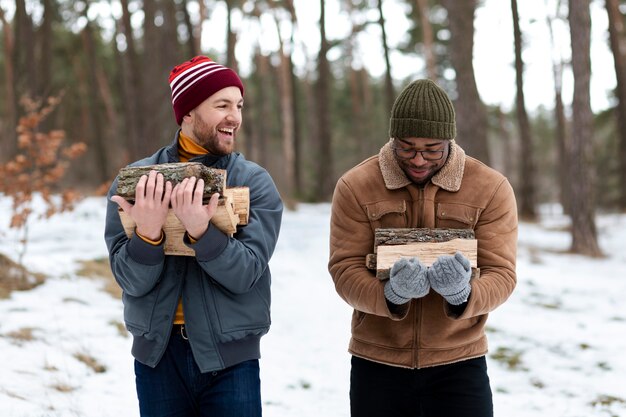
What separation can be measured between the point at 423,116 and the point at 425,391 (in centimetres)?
108

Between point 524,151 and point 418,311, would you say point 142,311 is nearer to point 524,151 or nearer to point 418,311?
point 418,311

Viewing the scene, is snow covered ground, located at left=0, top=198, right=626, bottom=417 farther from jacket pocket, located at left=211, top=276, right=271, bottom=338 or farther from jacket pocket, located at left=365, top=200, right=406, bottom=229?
jacket pocket, located at left=365, top=200, right=406, bottom=229

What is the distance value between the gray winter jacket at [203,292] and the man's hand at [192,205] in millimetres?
108

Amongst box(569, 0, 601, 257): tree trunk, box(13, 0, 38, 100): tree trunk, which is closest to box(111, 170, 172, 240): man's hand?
box(569, 0, 601, 257): tree trunk

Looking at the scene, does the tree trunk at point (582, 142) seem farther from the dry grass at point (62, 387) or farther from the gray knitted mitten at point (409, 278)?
the gray knitted mitten at point (409, 278)

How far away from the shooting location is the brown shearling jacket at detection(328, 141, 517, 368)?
2.55 metres

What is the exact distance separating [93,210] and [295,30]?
17.7m

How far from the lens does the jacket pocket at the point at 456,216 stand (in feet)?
8.45

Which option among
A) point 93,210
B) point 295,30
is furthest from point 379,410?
point 295,30

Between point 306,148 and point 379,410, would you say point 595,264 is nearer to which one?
point 379,410

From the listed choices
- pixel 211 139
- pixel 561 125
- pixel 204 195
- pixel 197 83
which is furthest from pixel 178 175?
pixel 561 125

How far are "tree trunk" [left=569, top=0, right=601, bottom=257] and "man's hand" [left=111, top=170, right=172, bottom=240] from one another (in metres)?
10.8

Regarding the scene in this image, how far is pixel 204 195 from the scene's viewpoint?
2156mm

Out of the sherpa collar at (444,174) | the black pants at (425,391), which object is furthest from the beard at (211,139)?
the black pants at (425,391)
